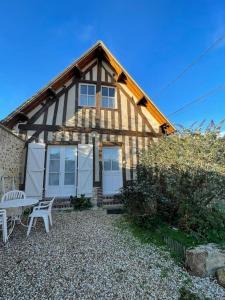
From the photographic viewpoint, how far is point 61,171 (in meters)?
6.64

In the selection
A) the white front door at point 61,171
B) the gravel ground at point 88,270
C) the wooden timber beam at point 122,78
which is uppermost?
the wooden timber beam at point 122,78

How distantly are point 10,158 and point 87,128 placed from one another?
2.78 meters

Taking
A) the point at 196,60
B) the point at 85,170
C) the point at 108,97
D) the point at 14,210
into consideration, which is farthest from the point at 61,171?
the point at 196,60

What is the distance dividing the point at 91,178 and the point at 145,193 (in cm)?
246

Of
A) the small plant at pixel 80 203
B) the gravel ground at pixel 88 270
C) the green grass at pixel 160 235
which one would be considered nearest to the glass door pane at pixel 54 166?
the small plant at pixel 80 203

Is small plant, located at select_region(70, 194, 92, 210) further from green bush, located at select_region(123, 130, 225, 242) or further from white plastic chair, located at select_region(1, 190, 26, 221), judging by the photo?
green bush, located at select_region(123, 130, 225, 242)

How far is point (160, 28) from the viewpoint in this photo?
25.7ft

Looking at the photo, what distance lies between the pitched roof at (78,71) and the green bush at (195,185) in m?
3.29

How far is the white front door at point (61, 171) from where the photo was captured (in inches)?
257

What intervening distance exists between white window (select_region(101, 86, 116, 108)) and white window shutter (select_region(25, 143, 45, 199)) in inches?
118

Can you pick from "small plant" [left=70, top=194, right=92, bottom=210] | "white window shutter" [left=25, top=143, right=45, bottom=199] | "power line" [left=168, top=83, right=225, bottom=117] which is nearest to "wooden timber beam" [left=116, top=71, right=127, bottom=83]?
"power line" [left=168, top=83, right=225, bottom=117]

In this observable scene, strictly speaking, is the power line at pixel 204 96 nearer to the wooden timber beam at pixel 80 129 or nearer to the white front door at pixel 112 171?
the wooden timber beam at pixel 80 129

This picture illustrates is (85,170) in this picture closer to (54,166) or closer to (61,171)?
(61,171)

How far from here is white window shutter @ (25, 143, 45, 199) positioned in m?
6.23
